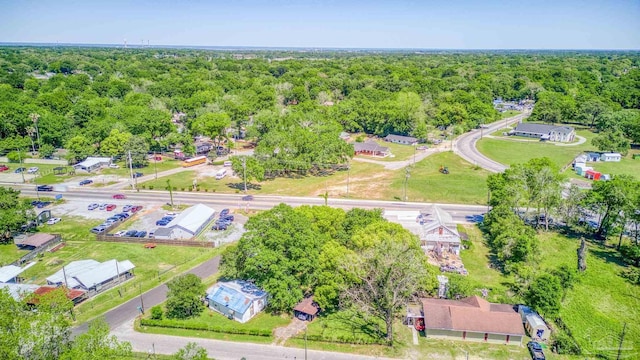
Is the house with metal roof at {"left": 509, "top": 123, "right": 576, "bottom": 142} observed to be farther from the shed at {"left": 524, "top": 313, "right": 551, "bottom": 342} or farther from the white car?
the white car

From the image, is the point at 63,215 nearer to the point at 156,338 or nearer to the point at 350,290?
the point at 156,338

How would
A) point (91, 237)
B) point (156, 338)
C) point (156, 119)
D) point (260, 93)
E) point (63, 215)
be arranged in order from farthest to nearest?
1. point (260, 93)
2. point (156, 119)
3. point (63, 215)
4. point (91, 237)
5. point (156, 338)


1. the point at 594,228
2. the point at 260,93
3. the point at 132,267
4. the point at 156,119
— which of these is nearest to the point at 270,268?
the point at 132,267

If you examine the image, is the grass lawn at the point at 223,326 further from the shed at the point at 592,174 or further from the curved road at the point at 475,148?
the shed at the point at 592,174

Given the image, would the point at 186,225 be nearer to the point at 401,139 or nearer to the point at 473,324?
the point at 473,324

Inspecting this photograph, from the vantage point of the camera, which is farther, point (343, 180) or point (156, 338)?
point (343, 180)

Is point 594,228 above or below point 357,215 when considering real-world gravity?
below
